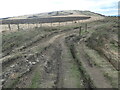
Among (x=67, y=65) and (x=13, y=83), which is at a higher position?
(x=67, y=65)

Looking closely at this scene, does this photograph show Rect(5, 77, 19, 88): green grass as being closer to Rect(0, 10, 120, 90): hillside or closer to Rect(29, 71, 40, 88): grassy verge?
Rect(0, 10, 120, 90): hillside

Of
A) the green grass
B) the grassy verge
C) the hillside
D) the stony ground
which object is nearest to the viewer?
the grassy verge

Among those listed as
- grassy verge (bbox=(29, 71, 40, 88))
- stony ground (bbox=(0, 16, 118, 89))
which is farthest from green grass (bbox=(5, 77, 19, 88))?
grassy verge (bbox=(29, 71, 40, 88))

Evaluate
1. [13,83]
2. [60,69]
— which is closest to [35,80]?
[13,83]

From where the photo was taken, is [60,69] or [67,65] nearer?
→ [60,69]

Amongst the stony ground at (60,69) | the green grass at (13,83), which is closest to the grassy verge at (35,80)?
the stony ground at (60,69)

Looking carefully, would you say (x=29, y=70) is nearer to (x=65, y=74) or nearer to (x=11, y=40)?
(x=65, y=74)

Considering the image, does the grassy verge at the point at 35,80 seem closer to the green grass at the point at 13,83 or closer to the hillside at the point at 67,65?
the hillside at the point at 67,65

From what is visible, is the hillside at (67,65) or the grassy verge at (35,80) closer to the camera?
the grassy verge at (35,80)

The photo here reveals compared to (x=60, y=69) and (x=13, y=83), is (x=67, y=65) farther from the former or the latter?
(x=13, y=83)

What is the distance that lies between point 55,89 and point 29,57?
13637mm

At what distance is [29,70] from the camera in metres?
30.9

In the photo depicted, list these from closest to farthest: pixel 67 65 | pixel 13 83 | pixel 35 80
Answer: pixel 13 83
pixel 35 80
pixel 67 65

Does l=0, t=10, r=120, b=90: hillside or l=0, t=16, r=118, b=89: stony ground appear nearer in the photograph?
l=0, t=16, r=118, b=89: stony ground
